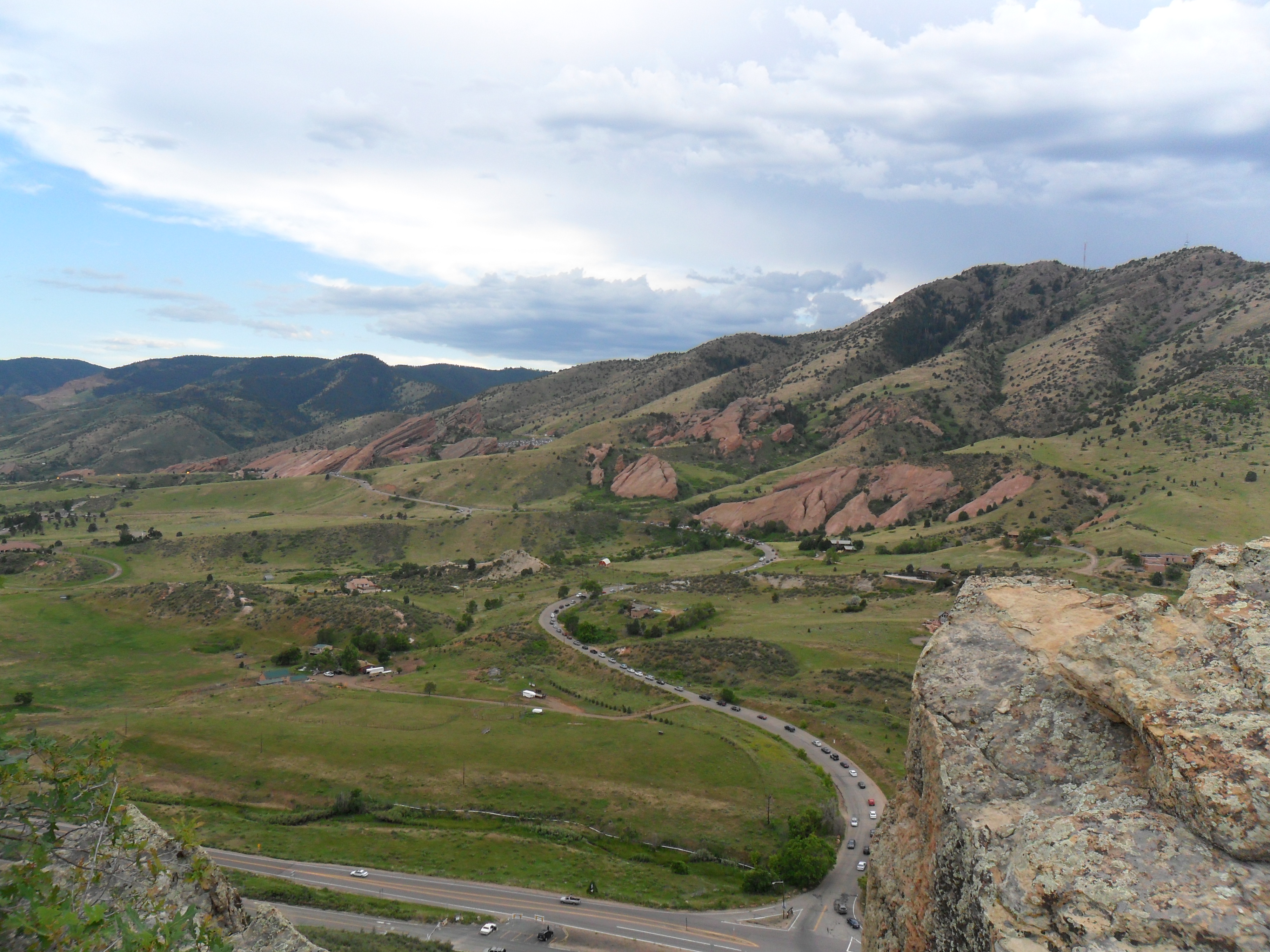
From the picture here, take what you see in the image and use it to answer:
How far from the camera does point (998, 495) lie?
124m

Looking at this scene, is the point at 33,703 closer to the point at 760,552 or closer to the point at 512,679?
the point at 512,679

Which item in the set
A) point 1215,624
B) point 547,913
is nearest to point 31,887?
point 1215,624

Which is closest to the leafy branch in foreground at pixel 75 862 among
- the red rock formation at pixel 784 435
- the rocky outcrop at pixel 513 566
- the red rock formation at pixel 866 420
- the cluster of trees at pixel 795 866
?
the cluster of trees at pixel 795 866

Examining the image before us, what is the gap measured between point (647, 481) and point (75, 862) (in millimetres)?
166260

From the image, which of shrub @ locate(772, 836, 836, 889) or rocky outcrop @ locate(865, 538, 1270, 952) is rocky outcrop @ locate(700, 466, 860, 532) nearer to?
shrub @ locate(772, 836, 836, 889)

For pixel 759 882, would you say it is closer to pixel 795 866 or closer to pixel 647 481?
pixel 795 866

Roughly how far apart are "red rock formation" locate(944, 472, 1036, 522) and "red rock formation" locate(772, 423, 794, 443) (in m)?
72.0

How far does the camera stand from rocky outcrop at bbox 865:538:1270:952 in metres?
4.84

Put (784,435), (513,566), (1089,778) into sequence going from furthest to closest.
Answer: (784,435) < (513,566) < (1089,778)

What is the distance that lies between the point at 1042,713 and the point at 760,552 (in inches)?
4771

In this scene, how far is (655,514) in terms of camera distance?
159 m

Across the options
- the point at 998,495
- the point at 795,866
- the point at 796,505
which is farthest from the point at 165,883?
the point at 796,505

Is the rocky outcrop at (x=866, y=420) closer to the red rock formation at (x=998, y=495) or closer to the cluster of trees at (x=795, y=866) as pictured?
the red rock formation at (x=998, y=495)

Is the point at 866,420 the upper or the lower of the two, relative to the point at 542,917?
upper
